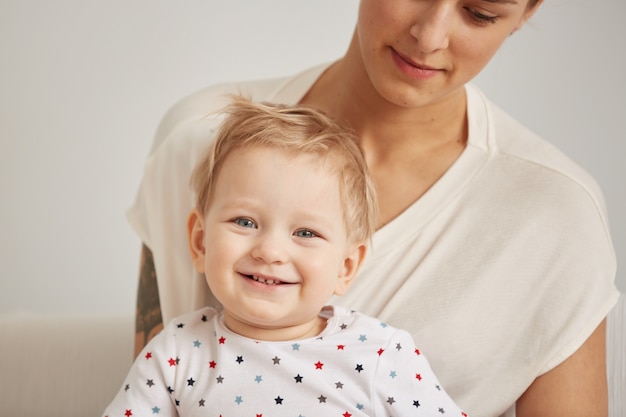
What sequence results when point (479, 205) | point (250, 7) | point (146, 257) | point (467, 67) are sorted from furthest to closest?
point (250, 7)
point (146, 257)
point (479, 205)
point (467, 67)

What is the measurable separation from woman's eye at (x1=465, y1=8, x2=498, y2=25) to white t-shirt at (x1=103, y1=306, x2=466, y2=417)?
1.93ft

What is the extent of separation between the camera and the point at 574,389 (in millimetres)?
1787

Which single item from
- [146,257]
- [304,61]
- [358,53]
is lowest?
[146,257]

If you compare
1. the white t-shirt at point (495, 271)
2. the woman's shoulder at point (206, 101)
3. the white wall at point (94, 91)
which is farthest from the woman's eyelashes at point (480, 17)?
the white wall at point (94, 91)

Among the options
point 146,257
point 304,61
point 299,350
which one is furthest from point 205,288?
point 304,61

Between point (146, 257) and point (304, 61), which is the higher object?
point (304, 61)

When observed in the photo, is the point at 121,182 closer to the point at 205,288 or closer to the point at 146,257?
the point at 146,257

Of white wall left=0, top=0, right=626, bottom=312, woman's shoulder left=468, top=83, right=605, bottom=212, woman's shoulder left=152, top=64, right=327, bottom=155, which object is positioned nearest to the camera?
woman's shoulder left=468, top=83, right=605, bottom=212

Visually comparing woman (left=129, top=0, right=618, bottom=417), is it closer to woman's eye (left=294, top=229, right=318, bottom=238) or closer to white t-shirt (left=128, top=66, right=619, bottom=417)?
white t-shirt (left=128, top=66, right=619, bottom=417)

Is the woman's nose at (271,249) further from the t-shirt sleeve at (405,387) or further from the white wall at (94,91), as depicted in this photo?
the white wall at (94,91)

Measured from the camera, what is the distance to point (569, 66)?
2918 mm

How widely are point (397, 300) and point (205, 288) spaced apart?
16.0 inches

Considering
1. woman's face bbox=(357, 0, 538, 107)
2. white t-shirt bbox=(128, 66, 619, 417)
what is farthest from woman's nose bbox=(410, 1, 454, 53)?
white t-shirt bbox=(128, 66, 619, 417)

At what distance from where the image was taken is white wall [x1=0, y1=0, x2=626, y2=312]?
323 centimetres
